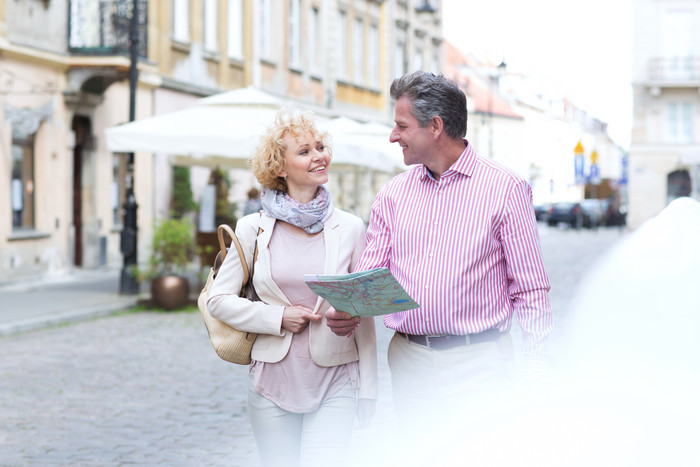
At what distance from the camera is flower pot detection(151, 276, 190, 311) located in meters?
14.3

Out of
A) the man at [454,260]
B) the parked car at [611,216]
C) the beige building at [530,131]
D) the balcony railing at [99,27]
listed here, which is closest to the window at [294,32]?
the balcony railing at [99,27]

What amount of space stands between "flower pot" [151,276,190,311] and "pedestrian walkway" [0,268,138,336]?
1.59 feet

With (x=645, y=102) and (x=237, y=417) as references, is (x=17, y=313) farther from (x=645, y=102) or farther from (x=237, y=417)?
(x=645, y=102)

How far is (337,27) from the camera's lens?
116 feet

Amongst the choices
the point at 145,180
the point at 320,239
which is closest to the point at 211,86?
the point at 145,180

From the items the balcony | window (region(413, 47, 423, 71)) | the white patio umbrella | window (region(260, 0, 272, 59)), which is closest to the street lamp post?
the white patio umbrella

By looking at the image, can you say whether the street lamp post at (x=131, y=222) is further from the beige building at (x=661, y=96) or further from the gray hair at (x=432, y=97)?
the beige building at (x=661, y=96)

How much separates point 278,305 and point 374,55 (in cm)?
3621

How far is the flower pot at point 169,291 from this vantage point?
47.0 feet

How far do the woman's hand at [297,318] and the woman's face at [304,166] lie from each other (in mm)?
393

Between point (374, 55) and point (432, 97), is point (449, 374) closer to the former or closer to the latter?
point (432, 97)

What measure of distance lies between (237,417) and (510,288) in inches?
169

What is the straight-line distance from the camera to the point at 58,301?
1488 cm

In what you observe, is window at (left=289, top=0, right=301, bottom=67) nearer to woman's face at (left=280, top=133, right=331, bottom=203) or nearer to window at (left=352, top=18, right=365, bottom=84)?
window at (left=352, top=18, right=365, bottom=84)
